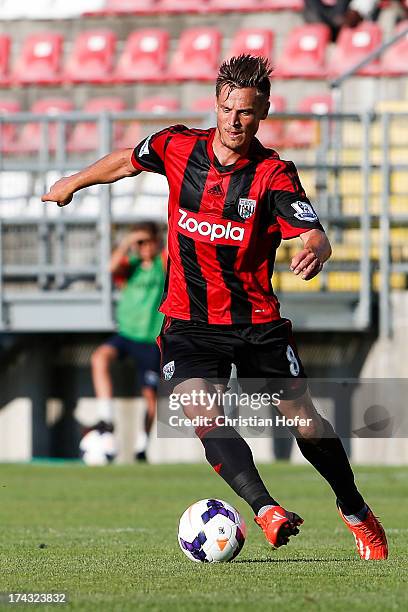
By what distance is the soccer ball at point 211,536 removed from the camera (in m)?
6.00

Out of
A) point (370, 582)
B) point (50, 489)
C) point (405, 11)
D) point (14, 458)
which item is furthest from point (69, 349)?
point (370, 582)

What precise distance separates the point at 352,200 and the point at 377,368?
1663 mm

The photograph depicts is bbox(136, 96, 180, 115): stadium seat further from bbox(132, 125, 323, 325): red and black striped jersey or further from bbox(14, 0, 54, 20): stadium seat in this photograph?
bbox(132, 125, 323, 325): red and black striped jersey

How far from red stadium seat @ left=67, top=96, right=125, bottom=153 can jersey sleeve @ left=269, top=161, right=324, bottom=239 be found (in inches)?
393

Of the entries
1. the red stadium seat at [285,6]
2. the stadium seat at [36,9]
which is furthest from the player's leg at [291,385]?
the stadium seat at [36,9]

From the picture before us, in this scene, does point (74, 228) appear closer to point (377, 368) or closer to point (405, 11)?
point (377, 368)

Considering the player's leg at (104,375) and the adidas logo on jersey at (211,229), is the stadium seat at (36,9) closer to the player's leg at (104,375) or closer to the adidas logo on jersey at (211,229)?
the player's leg at (104,375)

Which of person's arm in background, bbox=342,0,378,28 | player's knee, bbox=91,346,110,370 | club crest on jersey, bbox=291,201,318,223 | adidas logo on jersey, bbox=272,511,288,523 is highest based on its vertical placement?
person's arm in background, bbox=342,0,378,28

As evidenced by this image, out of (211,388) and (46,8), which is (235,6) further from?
(211,388)

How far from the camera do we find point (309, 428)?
20.0ft

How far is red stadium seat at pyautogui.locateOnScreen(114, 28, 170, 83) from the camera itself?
1941cm

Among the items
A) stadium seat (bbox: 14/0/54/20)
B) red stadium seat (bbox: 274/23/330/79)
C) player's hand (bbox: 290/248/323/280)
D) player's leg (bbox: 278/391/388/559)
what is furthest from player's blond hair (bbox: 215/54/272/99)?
stadium seat (bbox: 14/0/54/20)

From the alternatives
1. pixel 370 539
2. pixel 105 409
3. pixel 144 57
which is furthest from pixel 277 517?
pixel 144 57

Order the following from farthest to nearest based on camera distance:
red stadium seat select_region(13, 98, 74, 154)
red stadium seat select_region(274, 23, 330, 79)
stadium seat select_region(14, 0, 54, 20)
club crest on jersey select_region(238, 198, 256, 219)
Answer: stadium seat select_region(14, 0, 54, 20) → red stadium seat select_region(274, 23, 330, 79) → red stadium seat select_region(13, 98, 74, 154) → club crest on jersey select_region(238, 198, 256, 219)
